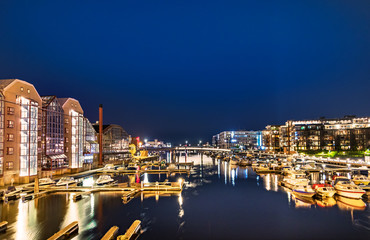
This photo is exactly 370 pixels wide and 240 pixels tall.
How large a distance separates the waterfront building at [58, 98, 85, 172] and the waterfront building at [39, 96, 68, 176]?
10.2ft

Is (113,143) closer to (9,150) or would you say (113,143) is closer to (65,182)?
(65,182)

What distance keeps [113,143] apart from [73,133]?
37.1 metres

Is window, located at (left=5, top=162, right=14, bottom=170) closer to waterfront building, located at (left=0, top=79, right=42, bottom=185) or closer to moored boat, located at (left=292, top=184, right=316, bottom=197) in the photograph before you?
waterfront building, located at (left=0, top=79, right=42, bottom=185)

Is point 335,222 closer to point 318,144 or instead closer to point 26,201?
point 26,201

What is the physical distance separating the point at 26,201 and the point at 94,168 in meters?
42.1

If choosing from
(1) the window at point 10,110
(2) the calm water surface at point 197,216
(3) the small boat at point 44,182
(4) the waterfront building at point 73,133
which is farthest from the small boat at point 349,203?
(4) the waterfront building at point 73,133

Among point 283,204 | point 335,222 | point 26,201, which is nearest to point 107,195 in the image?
point 26,201

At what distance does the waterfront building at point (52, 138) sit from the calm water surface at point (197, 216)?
14.4m

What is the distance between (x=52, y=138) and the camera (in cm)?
5731

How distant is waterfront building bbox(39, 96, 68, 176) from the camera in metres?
54.9

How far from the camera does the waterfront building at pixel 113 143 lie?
9787 centimetres

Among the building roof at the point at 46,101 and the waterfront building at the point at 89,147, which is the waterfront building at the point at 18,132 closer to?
the building roof at the point at 46,101

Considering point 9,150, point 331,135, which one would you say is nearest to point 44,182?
point 9,150

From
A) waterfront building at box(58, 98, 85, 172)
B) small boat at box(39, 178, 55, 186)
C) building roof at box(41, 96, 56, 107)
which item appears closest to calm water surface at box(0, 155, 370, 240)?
small boat at box(39, 178, 55, 186)
